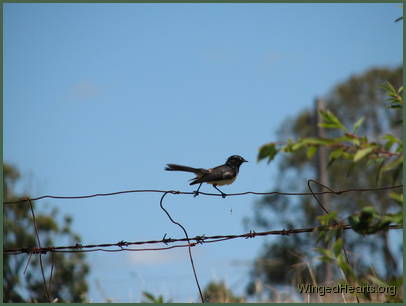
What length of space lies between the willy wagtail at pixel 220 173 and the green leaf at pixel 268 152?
429 centimetres

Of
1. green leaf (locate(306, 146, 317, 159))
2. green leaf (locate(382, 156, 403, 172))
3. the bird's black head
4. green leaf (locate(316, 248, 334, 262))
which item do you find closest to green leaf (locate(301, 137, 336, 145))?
green leaf (locate(306, 146, 317, 159))

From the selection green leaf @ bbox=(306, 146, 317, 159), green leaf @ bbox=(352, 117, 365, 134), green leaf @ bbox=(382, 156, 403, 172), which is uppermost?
green leaf @ bbox=(352, 117, 365, 134)

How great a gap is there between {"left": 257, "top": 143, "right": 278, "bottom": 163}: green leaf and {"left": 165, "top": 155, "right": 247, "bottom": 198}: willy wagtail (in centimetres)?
429

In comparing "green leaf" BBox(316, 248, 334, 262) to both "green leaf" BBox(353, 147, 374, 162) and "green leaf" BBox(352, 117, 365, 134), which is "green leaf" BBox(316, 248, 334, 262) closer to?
"green leaf" BBox(353, 147, 374, 162)

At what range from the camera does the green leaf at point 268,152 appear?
344cm

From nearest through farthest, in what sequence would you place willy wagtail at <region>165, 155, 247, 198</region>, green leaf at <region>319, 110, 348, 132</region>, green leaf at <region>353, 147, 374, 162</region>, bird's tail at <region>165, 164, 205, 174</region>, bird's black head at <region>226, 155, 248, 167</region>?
green leaf at <region>353, 147, 374, 162</region> → green leaf at <region>319, 110, 348, 132</region> → bird's tail at <region>165, 164, 205, 174</region> → willy wagtail at <region>165, 155, 247, 198</region> → bird's black head at <region>226, 155, 248, 167</region>

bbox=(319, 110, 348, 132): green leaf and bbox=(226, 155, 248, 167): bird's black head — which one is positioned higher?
bbox=(226, 155, 248, 167): bird's black head

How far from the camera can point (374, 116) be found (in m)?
42.2

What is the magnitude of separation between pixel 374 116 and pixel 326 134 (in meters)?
7.75

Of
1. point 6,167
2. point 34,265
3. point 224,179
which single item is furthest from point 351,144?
point 6,167

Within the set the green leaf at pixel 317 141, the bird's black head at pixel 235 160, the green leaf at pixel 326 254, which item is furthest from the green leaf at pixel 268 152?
the bird's black head at pixel 235 160

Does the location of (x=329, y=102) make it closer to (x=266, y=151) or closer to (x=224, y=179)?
(x=224, y=179)

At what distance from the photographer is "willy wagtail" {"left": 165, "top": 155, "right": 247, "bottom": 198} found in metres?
8.24

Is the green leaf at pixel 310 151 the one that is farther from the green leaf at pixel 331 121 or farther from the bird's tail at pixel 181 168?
the bird's tail at pixel 181 168
